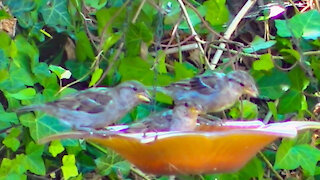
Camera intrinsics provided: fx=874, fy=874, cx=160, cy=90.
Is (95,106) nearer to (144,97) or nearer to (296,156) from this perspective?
(144,97)

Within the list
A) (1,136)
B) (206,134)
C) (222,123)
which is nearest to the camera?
(206,134)

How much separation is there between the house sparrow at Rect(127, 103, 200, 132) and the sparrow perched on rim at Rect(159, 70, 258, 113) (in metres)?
0.07

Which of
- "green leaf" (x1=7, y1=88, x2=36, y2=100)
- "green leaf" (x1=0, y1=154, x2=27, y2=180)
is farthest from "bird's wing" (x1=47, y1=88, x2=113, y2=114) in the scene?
"green leaf" (x1=0, y1=154, x2=27, y2=180)

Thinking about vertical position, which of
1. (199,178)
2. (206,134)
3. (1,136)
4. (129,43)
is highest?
(206,134)

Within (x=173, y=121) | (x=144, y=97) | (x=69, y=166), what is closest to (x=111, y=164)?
(x=69, y=166)

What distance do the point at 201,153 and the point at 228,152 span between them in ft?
0.26

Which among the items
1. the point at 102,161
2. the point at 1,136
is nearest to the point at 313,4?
the point at 102,161

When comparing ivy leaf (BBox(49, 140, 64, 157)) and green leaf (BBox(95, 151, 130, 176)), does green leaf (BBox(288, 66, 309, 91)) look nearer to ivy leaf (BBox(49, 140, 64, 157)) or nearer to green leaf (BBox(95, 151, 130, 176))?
green leaf (BBox(95, 151, 130, 176))

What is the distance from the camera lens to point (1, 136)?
3092 mm

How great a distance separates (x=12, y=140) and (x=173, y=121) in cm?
87

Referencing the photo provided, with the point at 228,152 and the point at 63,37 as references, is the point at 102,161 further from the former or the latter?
the point at 228,152

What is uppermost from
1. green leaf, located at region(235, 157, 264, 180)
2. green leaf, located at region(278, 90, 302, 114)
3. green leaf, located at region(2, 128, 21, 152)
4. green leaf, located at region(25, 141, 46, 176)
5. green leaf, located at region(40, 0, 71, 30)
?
green leaf, located at region(40, 0, 71, 30)

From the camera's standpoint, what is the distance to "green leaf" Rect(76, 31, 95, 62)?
10.9 ft

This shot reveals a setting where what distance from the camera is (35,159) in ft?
10.1
